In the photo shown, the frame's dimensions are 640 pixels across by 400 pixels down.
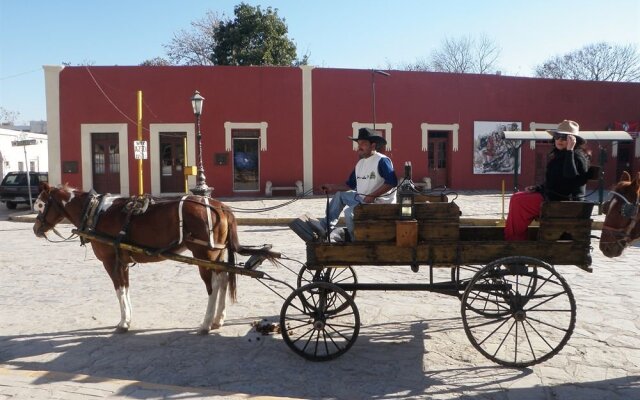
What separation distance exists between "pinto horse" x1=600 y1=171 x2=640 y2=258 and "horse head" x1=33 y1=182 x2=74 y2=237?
5523 millimetres

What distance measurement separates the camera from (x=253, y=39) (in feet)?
95.3

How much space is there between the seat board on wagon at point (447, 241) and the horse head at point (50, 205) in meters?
3.22

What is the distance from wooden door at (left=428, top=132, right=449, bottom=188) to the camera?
23.5m

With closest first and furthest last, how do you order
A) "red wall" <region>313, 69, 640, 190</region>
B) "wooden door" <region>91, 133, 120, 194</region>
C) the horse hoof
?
the horse hoof, "wooden door" <region>91, 133, 120, 194</region>, "red wall" <region>313, 69, 640, 190</region>

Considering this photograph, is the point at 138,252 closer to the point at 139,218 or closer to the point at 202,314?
the point at 139,218

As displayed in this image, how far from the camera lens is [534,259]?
4.30 meters

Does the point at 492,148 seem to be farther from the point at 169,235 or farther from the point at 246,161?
the point at 169,235

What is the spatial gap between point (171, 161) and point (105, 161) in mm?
2710

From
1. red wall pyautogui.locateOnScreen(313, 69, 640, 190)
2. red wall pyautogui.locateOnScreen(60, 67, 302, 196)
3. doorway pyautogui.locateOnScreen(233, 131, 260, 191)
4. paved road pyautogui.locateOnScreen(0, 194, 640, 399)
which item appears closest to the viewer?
paved road pyautogui.locateOnScreen(0, 194, 640, 399)

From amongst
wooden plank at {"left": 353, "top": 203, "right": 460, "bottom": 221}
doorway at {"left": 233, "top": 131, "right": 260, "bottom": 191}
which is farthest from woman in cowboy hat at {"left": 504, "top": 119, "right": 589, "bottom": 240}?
doorway at {"left": 233, "top": 131, "right": 260, "bottom": 191}

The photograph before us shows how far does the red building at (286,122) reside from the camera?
20.8 meters

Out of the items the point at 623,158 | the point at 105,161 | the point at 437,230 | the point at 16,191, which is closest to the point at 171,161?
the point at 105,161

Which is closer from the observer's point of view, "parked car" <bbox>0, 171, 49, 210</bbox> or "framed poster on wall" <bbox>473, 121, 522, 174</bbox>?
"parked car" <bbox>0, 171, 49, 210</bbox>

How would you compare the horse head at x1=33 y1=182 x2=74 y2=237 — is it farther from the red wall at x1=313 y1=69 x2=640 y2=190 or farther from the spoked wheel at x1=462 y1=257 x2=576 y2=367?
the red wall at x1=313 y1=69 x2=640 y2=190
